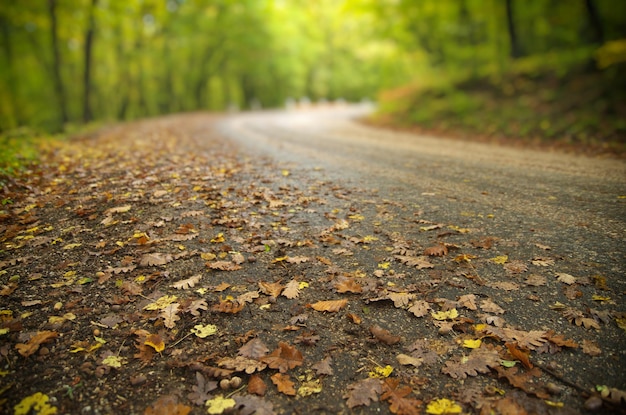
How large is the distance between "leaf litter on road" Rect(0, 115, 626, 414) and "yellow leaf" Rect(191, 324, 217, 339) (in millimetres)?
11

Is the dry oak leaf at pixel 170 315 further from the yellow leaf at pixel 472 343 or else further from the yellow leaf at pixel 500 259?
the yellow leaf at pixel 500 259

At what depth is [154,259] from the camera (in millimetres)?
3947

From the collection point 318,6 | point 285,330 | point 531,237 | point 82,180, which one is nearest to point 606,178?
point 531,237

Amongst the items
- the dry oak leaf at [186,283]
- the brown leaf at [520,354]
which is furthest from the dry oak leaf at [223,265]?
the brown leaf at [520,354]

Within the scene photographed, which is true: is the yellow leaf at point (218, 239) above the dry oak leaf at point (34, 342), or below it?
above

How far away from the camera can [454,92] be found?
15875mm

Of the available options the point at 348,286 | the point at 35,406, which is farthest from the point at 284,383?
the point at 35,406

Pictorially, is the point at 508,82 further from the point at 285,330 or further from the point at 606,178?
the point at 285,330

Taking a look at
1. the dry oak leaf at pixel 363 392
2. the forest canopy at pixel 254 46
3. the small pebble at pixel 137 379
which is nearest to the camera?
the dry oak leaf at pixel 363 392

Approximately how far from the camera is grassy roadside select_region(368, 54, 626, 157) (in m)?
10.2

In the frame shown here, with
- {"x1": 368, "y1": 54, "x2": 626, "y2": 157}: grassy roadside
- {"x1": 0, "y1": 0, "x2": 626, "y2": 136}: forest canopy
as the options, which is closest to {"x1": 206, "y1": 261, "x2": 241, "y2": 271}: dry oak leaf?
{"x1": 368, "y1": 54, "x2": 626, "y2": 157}: grassy roadside

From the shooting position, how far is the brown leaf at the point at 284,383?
2.59m

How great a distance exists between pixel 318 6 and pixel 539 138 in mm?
43078

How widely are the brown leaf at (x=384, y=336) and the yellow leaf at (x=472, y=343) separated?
51 centimetres
